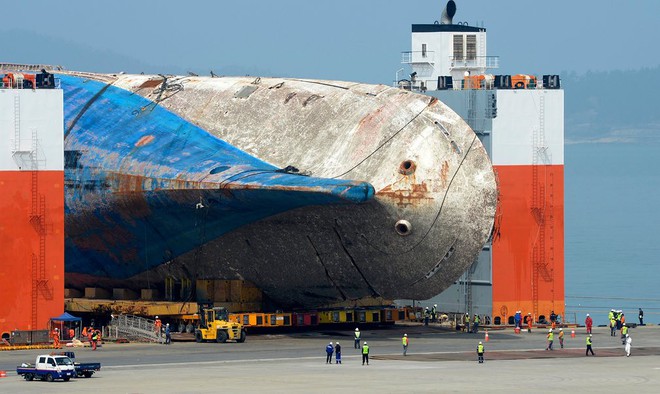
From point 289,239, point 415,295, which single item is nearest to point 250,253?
point 289,239

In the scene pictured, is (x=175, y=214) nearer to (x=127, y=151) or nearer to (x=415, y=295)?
(x=127, y=151)

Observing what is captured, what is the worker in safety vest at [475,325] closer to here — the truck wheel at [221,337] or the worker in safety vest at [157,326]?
the truck wheel at [221,337]

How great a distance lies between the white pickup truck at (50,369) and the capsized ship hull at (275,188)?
15.8 metres

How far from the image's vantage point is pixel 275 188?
75.9 meters

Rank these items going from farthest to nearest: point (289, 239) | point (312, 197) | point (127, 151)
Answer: point (127, 151), point (289, 239), point (312, 197)

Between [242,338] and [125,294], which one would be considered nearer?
[242,338]

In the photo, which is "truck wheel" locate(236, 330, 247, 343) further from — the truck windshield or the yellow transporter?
the truck windshield

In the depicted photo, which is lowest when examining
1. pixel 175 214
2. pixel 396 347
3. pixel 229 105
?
pixel 396 347

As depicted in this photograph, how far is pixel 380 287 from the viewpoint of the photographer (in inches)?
3184

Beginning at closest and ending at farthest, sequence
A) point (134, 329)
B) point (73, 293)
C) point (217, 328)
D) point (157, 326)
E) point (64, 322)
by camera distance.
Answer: point (64, 322)
point (217, 328)
point (157, 326)
point (134, 329)
point (73, 293)

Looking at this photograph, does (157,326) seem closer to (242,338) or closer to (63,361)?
(242,338)

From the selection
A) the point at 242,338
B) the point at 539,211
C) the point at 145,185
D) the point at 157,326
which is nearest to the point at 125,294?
the point at 145,185

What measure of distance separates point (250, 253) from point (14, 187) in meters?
11.3

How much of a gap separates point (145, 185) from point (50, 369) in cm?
2150
